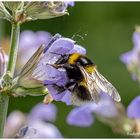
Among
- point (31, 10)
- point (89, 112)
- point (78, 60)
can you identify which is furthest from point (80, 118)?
point (31, 10)

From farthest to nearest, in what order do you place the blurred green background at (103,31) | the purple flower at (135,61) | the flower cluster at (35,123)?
1. the blurred green background at (103,31)
2. the flower cluster at (35,123)
3. the purple flower at (135,61)

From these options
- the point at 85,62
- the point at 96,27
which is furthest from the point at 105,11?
the point at 85,62

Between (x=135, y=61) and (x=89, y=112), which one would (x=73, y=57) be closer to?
(x=89, y=112)

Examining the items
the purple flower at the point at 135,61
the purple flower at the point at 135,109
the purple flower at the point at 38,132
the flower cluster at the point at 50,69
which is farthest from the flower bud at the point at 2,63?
the purple flower at the point at 135,61

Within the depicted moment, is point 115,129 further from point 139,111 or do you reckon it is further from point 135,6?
point 135,6

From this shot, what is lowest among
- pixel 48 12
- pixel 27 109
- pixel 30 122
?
pixel 27 109

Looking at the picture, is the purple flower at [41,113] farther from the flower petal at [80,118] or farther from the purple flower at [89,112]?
the flower petal at [80,118]
